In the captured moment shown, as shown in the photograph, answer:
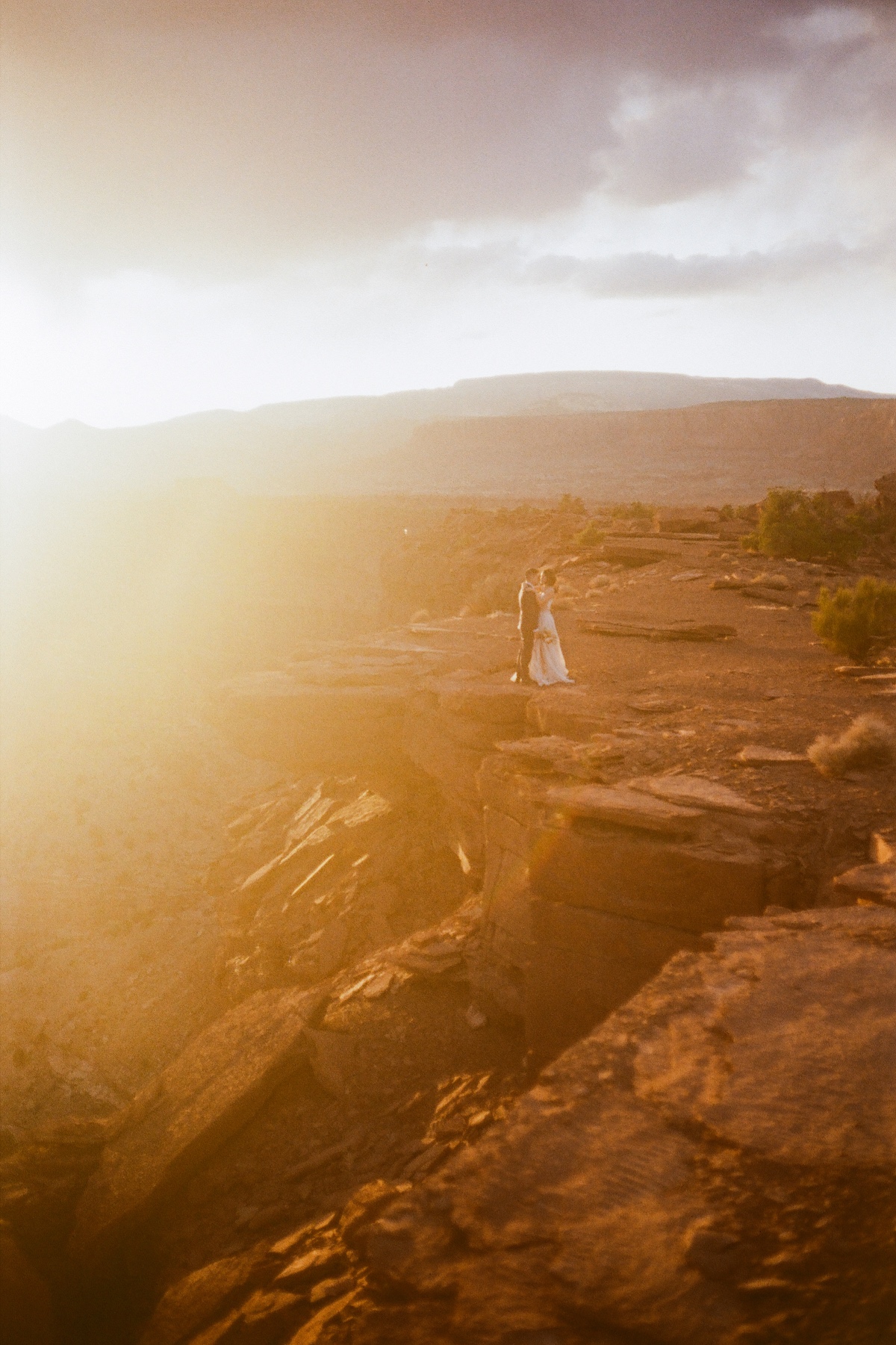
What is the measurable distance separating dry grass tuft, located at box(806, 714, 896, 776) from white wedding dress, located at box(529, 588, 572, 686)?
4915 millimetres

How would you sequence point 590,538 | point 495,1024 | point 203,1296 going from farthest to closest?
point 590,538, point 495,1024, point 203,1296

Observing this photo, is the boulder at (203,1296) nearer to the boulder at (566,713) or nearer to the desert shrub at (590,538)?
the boulder at (566,713)

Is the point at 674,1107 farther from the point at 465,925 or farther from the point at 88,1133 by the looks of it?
the point at 88,1133

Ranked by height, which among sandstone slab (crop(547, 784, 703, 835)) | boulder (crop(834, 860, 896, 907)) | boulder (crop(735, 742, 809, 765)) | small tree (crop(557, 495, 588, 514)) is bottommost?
boulder (crop(834, 860, 896, 907))

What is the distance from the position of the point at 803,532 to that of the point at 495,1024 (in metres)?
21.9

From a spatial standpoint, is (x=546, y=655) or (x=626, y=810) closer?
(x=626, y=810)

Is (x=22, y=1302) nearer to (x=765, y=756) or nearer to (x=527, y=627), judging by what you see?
(x=765, y=756)

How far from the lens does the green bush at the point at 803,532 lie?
2581 cm

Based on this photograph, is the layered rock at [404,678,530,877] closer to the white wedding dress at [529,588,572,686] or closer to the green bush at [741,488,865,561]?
the white wedding dress at [529,588,572,686]

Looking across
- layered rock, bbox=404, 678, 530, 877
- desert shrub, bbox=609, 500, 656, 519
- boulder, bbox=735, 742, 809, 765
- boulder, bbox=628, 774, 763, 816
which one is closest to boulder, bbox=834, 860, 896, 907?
boulder, bbox=628, 774, 763, 816

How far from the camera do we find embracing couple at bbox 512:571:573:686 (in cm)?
1201

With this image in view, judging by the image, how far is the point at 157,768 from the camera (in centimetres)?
2994

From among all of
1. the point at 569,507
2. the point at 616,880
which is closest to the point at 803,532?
the point at 569,507

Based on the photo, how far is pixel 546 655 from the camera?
12.0 meters
